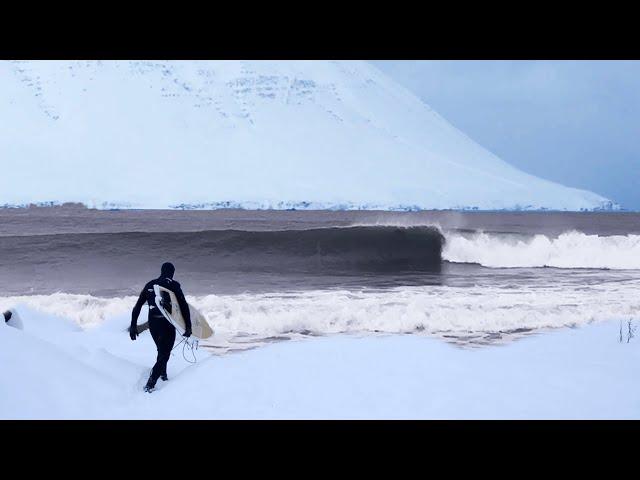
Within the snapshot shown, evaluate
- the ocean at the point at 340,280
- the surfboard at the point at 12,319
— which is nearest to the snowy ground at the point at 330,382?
the surfboard at the point at 12,319

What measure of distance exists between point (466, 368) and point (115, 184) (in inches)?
5129

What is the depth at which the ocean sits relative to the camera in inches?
437

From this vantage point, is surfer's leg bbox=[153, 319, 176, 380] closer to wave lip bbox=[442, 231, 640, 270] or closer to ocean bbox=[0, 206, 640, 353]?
ocean bbox=[0, 206, 640, 353]

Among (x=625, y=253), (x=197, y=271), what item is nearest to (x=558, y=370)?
(x=197, y=271)

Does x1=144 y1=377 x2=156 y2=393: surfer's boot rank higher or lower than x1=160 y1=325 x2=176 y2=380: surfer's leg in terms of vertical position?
lower

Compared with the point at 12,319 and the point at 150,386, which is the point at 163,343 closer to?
the point at 150,386

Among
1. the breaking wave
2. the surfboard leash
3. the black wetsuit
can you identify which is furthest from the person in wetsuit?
the breaking wave

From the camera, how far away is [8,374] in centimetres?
625

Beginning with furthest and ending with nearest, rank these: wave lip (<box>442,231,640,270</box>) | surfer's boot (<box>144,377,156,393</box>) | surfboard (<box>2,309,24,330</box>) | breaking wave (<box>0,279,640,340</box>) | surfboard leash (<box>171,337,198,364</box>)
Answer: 1. wave lip (<box>442,231,640,270</box>)
2. breaking wave (<box>0,279,640,340</box>)
3. surfboard leash (<box>171,337,198,364</box>)
4. surfboard (<box>2,309,24,330</box>)
5. surfer's boot (<box>144,377,156,393</box>)

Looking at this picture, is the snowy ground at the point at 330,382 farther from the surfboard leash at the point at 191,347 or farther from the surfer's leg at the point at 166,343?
the surfer's leg at the point at 166,343

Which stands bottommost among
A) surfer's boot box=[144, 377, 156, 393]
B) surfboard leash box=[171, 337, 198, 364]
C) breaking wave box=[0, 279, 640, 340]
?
surfer's boot box=[144, 377, 156, 393]

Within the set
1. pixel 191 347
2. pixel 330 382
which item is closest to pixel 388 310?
pixel 191 347

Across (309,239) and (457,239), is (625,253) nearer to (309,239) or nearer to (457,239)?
(457,239)

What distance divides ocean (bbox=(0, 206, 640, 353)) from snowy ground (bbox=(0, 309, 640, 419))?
1.55 meters
